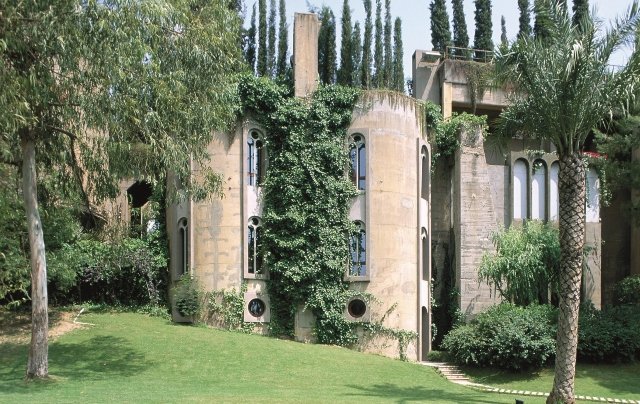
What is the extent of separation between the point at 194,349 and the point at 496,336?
10.0m

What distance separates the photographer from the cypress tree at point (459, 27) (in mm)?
50750

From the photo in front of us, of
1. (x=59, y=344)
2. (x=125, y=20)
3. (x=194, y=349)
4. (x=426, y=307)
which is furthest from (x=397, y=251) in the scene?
(x=125, y=20)

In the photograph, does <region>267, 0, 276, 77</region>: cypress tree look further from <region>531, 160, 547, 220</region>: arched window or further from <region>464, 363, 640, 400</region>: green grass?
<region>464, 363, 640, 400</region>: green grass

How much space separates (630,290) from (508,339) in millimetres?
7997

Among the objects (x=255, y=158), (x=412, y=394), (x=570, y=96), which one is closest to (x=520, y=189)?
(x=255, y=158)

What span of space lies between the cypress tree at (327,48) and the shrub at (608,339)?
24216 mm

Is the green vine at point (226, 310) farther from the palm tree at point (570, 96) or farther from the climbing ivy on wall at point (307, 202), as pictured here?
the palm tree at point (570, 96)

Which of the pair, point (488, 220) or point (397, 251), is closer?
point (397, 251)

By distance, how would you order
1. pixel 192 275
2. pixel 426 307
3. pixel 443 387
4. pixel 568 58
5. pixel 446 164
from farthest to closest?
1. pixel 446 164
2. pixel 426 307
3. pixel 192 275
4. pixel 443 387
5. pixel 568 58

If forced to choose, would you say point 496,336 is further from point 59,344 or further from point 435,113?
point 59,344

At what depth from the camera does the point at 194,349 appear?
2450cm

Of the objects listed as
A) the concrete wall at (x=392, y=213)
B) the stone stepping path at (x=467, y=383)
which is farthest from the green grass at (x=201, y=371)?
the concrete wall at (x=392, y=213)

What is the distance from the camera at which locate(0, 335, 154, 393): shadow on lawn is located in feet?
69.4

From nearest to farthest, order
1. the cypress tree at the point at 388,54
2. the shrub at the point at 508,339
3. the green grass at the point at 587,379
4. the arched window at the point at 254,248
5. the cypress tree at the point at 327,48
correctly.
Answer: the green grass at the point at 587,379 → the shrub at the point at 508,339 → the arched window at the point at 254,248 → the cypress tree at the point at 327,48 → the cypress tree at the point at 388,54
